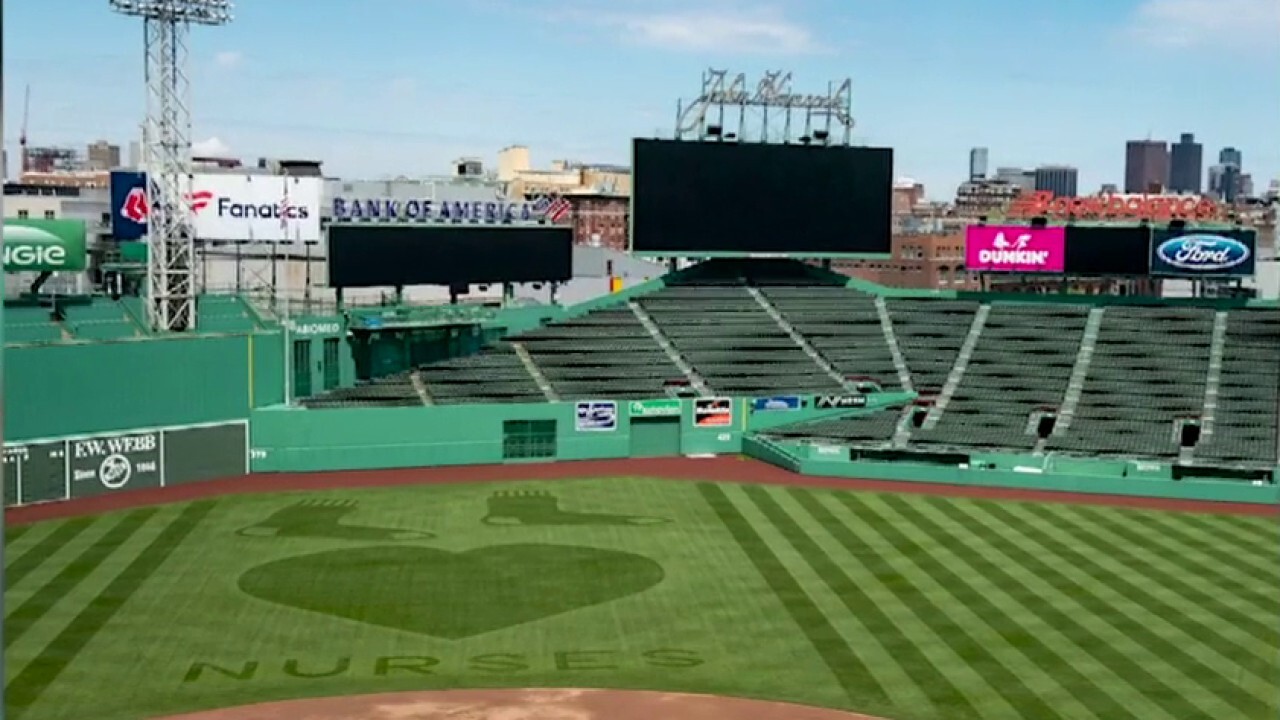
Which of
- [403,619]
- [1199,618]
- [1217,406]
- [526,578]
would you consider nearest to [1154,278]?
[1217,406]

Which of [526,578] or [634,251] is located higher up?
[634,251]

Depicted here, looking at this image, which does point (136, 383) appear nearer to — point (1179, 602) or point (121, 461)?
point (121, 461)

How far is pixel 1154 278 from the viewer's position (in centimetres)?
8162

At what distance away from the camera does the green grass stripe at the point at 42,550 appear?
1714 inches

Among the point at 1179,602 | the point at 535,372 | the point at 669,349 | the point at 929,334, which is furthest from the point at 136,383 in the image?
the point at 929,334

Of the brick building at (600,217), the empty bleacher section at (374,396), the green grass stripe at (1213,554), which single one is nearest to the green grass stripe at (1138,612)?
the green grass stripe at (1213,554)

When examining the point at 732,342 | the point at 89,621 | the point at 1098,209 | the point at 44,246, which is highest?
the point at 1098,209

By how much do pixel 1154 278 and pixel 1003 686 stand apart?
54.2 m

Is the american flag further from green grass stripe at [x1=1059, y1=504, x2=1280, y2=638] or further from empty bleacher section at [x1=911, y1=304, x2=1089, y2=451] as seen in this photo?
green grass stripe at [x1=1059, y1=504, x2=1280, y2=638]

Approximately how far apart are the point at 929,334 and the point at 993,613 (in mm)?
43098

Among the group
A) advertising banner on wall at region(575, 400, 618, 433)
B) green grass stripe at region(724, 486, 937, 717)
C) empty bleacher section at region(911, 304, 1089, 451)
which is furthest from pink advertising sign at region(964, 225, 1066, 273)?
green grass stripe at region(724, 486, 937, 717)

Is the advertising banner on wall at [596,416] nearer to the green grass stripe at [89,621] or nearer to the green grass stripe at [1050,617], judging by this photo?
the green grass stripe at [1050,617]

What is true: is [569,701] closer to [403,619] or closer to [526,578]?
[403,619]

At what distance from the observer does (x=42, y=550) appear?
153 ft
